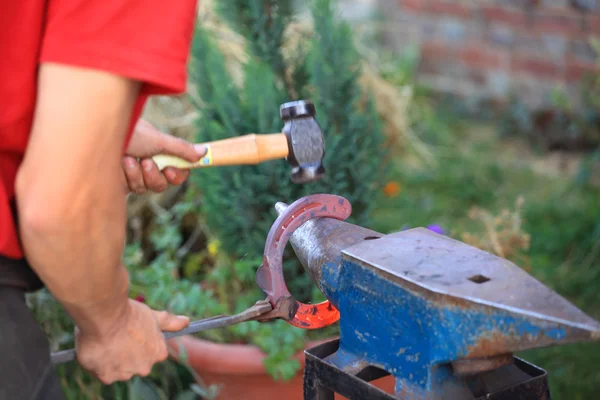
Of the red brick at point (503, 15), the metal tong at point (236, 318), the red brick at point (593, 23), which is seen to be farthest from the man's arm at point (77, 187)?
the red brick at point (503, 15)

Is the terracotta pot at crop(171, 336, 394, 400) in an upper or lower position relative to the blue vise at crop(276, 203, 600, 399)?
lower

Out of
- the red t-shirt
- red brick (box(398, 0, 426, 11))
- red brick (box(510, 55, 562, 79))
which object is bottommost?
red brick (box(510, 55, 562, 79))

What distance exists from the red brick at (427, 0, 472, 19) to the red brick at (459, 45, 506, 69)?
0.25 m

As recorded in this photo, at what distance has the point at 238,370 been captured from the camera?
2283 mm

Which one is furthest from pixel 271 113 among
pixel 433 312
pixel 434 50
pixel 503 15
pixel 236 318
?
pixel 434 50

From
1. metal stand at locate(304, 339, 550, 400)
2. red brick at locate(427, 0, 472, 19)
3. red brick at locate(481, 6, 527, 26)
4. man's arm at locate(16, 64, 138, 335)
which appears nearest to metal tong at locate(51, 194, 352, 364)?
metal stand at locate(304, 339, 550, 400)

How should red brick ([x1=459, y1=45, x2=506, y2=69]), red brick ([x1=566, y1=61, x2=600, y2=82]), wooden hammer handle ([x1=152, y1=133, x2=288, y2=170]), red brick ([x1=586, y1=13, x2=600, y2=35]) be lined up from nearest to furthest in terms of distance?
wooden hammer handle ([x1=152, y1=133, x2=288, y2=170]) → red brick ([x1=586, y1=13, x2=600, y2=35]) → red brick ([x1=566, y1=61, x2=600, y2=82]) → red brick ([x1=459, y1=45, x2=506, y2=69])

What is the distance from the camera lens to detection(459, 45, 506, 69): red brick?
17.3 ft

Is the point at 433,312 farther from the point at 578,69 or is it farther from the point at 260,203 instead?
the point at 578,69

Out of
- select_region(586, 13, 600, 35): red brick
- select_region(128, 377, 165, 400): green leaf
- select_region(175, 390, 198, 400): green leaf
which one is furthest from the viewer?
select_region(586, 13, 600, 35): red brick

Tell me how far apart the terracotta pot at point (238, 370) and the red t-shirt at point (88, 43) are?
51.0 inches

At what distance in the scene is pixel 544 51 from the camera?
16.4 ft

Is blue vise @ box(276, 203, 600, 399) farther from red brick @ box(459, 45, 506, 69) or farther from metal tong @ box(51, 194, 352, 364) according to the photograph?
red brick @ box(459, 45, 506, 69)

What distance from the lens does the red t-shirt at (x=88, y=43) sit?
3.29ft
